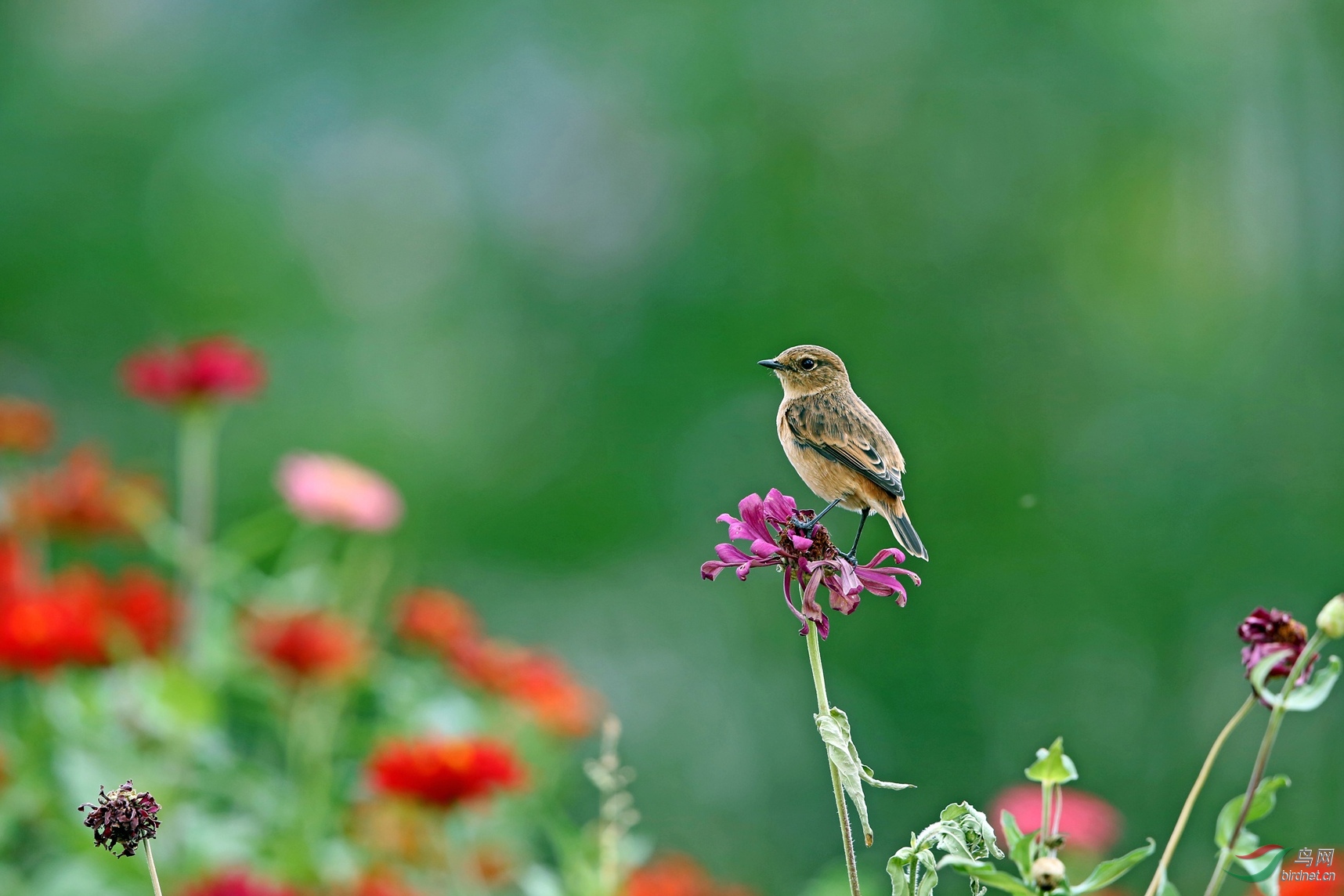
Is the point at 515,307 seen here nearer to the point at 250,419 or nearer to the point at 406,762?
the point at 250,419

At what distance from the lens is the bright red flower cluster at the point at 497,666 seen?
1.89 meters

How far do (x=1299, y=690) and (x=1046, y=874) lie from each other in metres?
0.15

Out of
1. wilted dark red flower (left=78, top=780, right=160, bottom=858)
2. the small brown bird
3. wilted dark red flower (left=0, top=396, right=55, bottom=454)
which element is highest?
wilted dark red flower (left=0, top=396, right=55, bottom=454)

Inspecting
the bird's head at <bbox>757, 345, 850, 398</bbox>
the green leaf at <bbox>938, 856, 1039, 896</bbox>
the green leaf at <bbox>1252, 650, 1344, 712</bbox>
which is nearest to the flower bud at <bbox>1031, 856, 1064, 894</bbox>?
the green leaf at <bbox>938, 856, 1039, 896</bbox>

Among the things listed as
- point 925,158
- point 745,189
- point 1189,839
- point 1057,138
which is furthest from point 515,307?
point 1189,839

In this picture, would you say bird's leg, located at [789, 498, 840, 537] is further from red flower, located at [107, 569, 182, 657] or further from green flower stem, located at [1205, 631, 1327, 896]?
red flower, located at [107, 569, 182, 657]

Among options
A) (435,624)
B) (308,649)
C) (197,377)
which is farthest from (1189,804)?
(197,377)

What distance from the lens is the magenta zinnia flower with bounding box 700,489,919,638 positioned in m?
0.67

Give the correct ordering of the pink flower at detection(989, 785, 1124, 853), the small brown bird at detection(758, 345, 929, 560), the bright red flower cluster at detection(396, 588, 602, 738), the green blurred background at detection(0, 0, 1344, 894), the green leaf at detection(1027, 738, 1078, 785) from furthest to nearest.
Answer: the green blurred background at detection(0, 0, 1344, 894) → the bright red flower cluster at detection(396, 588, 602, 738) → the pink flower at detection(989, 785, 1124, 853) → the small brown bird at detection(758, 345, 929, 560) → the green leaf at detection(1027, 738, 1078, 785)

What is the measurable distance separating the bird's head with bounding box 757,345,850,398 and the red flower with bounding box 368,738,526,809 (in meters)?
0.74

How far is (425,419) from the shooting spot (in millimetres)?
4234

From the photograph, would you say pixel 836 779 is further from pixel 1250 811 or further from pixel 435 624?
pixel 435 624

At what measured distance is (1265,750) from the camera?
1.83 ft

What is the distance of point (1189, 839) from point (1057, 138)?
2146mm
